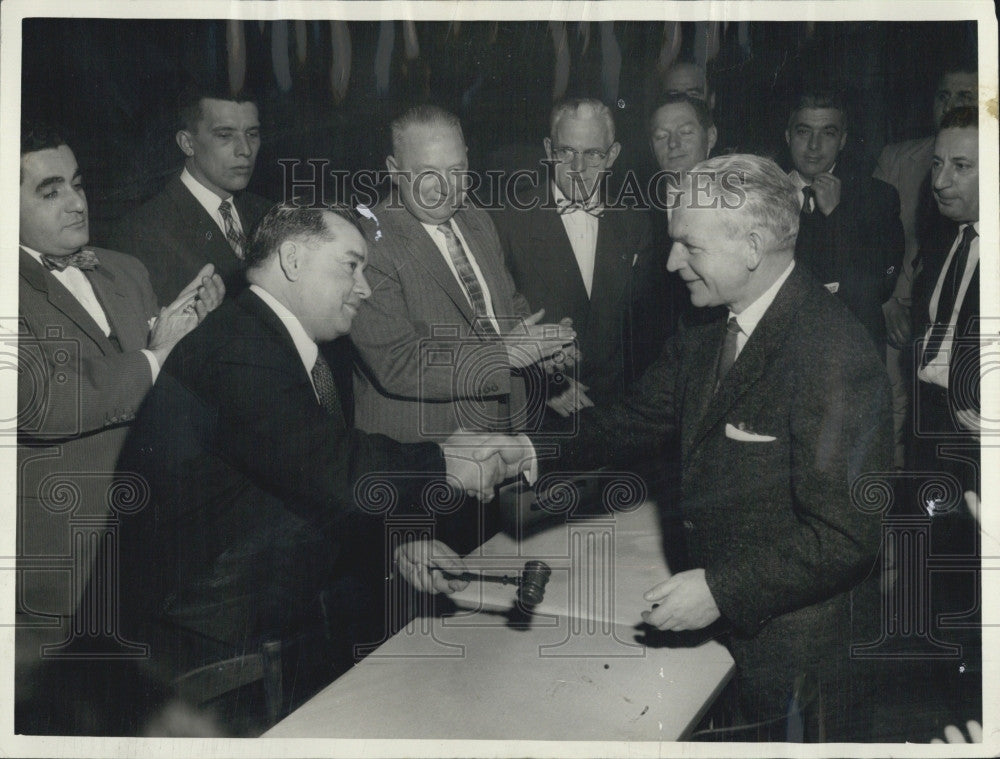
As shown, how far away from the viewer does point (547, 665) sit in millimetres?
3631

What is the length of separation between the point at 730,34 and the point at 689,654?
2140 millimetres

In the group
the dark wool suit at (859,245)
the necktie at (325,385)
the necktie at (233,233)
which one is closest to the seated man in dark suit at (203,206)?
the necktie at (233,233)

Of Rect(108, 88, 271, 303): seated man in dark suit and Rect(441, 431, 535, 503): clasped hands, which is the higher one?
Rect(108, 88, 271, 303): seated man in dark suit

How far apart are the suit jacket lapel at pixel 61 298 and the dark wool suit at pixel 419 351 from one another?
88cm

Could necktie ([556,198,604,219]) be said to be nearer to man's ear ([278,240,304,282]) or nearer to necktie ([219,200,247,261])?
man's ear ([278,240,304,282])

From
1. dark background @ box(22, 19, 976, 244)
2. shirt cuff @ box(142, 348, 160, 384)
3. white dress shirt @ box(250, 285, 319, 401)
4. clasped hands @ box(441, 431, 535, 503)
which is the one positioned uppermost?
dark background @ box(22, 19, 976, 244)

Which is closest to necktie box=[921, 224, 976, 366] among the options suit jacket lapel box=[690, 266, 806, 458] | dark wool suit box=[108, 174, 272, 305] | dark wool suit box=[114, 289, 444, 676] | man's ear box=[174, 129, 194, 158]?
suit jacket lapel box=[690, 266, 806, 458]

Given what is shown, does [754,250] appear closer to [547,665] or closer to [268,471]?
[547,665]

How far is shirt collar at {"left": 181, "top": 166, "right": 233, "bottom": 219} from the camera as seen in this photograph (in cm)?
371

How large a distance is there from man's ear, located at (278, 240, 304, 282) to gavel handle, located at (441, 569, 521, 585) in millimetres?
1144

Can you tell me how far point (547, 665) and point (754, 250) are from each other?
1570 millimetres

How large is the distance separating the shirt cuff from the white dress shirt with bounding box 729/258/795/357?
1978 mm

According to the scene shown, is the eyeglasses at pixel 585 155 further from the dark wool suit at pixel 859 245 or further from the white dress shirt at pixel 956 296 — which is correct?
the white dress shirt at pixel 956 296

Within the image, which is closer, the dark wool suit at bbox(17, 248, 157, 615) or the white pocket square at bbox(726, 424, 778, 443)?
the white pocket square at bbox(726, 424, 778, 443)
